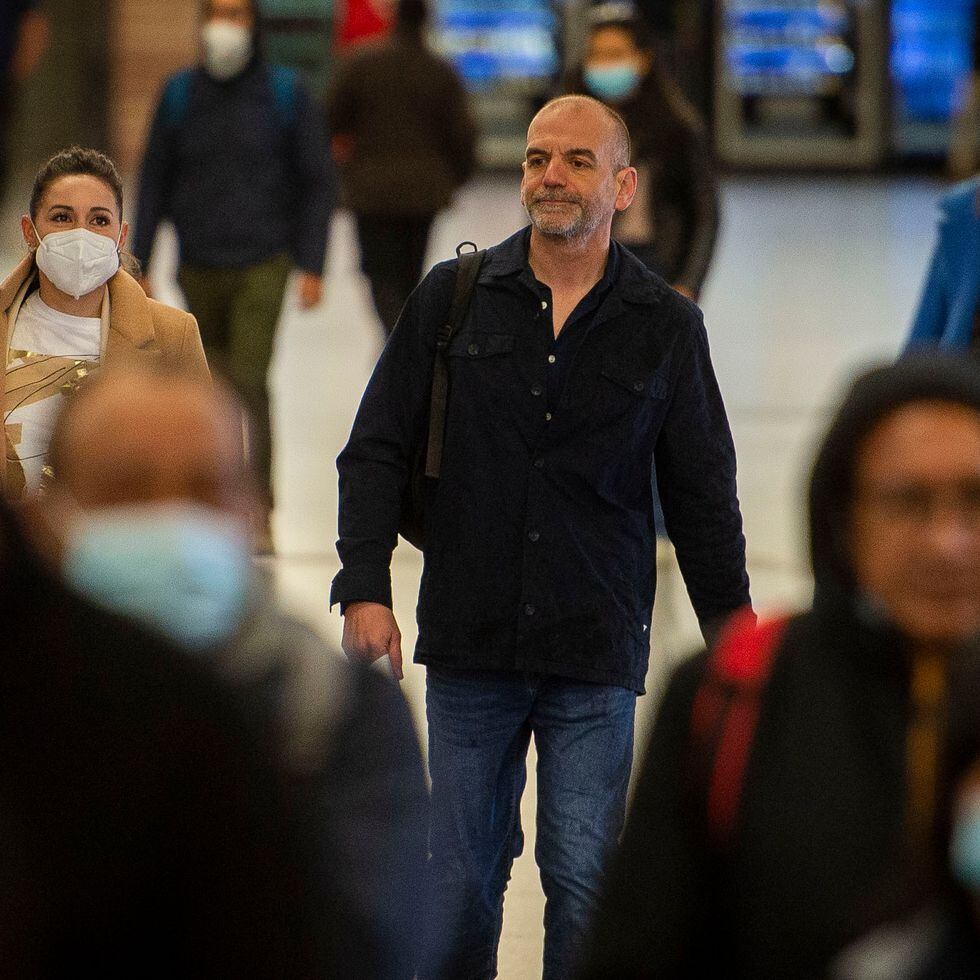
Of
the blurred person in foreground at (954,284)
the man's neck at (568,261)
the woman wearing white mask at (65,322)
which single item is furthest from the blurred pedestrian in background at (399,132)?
the man's neck at (568,261)

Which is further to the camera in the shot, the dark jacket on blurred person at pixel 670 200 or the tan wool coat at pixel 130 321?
the dark jacket on blurred person at pixel 670 200

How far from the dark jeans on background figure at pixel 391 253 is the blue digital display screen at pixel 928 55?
1399 centimetres

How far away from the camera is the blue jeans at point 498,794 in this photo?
3752 millimetres

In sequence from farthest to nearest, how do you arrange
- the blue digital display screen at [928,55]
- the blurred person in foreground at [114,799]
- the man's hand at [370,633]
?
the blue digital display screen at [928,55] < the man's hand at [370,633] < the blurred person in foreground at [114,799]

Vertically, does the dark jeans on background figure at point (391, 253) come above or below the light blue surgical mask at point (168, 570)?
below

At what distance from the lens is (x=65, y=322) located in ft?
14.2

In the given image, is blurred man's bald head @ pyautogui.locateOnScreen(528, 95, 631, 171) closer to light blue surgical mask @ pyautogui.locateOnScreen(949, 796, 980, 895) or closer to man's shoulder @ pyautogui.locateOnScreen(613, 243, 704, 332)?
man's shoulder @ pyautogui.locateOnScreen(613, 243, 704, 332)

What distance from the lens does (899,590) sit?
6.89 feet

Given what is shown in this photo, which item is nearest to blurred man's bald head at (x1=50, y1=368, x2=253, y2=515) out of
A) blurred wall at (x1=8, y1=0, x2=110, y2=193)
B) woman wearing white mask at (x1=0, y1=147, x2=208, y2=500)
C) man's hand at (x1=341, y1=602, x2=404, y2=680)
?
man's hand at (x1=341, y1=602, x2=404, y2=680)

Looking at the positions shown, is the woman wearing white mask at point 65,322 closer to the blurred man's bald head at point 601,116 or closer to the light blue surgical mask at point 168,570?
the blurred man's bald head at point 601,116

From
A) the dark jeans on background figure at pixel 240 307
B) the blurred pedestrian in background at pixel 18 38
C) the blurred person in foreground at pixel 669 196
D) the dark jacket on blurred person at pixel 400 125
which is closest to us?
the blurred pedestrian in background at pixel 18 38

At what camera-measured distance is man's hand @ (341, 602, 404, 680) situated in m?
3.67

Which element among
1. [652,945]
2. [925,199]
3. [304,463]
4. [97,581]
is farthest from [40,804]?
[925,199]

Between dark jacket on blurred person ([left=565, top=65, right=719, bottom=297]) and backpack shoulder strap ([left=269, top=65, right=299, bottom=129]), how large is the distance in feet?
4.59
